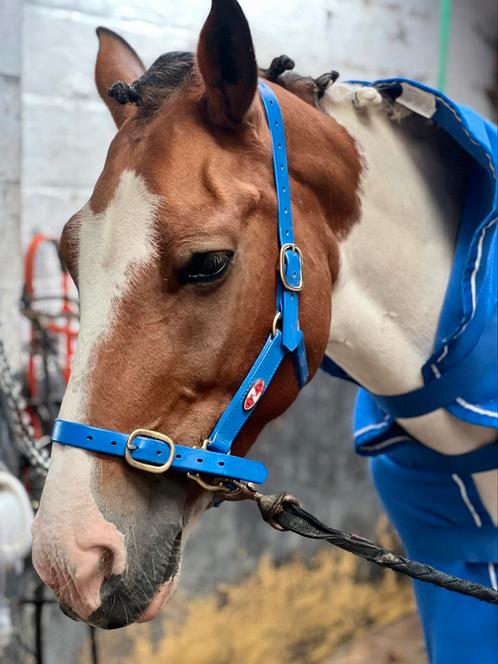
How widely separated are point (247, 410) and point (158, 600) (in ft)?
0.91

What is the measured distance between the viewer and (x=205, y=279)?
1.12m

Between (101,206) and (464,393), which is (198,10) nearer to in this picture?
(101,206)

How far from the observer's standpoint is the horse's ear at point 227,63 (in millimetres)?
1092

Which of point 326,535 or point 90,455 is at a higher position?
point 90,455

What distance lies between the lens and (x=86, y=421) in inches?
42.2

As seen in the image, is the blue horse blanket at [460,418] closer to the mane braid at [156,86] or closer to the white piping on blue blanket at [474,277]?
the white piping on blue blanket at [474,277]

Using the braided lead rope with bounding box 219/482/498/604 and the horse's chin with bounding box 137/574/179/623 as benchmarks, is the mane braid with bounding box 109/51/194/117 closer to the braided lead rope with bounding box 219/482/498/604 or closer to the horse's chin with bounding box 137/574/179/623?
the braided lead rope with bounding box 219/482/498/604

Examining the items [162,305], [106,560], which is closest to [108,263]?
[162,305]

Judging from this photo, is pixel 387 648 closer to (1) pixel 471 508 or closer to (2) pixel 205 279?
(1) pixel 471 508

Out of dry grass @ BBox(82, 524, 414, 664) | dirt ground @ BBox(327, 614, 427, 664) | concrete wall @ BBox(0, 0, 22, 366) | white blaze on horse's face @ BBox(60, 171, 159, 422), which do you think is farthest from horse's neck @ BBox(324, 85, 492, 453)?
dirt ground @ BBox(327, 614, 427, 664)

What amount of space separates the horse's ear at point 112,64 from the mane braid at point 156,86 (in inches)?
6.3

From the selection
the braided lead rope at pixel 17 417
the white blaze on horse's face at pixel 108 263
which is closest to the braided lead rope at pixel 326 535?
the white blaze on horse's face at pixel 108 263

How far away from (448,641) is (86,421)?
0.84 metres

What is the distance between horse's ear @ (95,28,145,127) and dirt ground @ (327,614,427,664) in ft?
7.74
